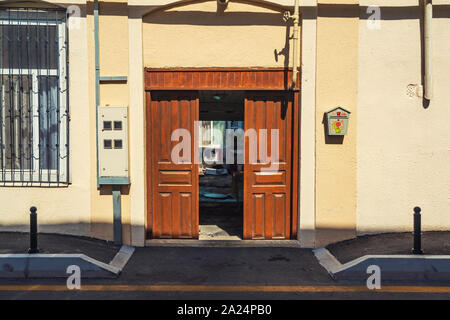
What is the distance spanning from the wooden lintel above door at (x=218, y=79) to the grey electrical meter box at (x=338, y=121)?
2.99 ft

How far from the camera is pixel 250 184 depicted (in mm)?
7238

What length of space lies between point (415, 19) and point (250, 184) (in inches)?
159

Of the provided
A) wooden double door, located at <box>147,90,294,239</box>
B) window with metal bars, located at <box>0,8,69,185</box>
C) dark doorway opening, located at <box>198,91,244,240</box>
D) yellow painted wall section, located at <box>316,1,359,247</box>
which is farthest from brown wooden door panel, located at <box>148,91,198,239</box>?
yellow painted wall section, located at <box>316,1,359,247</box>

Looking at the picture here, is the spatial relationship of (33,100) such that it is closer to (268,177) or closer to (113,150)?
(113,150)

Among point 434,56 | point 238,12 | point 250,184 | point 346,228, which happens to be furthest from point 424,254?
point 238,12

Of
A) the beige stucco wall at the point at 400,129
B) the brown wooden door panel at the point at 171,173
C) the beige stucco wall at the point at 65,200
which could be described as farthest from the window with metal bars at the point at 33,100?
the beige stucco wall at the point at 400,129

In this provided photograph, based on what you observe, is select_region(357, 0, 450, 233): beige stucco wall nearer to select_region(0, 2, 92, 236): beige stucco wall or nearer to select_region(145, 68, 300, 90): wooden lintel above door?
select_region(145, 68, 300, 90): wooden lintel above door

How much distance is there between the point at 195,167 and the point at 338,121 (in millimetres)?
2607

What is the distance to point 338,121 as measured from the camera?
6816mm

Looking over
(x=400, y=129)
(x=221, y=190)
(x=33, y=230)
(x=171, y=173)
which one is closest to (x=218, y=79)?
(x=171, y=173)

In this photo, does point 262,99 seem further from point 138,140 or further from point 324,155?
point 138,140

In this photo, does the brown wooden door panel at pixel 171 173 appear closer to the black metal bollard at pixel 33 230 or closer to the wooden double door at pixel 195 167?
the wooden double door at pixel 195 167

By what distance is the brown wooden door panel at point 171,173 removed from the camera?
7.20 m

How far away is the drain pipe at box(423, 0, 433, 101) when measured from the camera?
6.80 metres
